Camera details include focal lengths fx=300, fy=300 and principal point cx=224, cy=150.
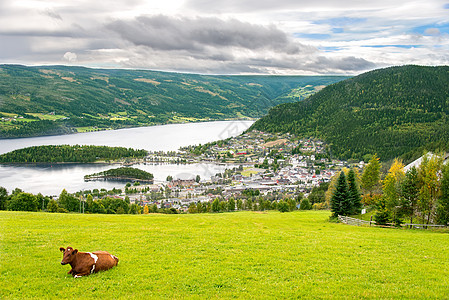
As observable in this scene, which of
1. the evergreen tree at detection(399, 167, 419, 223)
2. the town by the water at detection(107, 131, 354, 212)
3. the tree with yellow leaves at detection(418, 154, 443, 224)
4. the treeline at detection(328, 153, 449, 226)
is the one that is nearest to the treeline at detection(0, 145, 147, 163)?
the town by the water at detection(107, 131, 354, 212)

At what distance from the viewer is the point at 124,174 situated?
12181 centimetres

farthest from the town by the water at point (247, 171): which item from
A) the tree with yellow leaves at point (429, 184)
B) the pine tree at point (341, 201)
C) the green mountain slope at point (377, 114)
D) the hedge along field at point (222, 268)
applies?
the hedge along field at point (222, 268)

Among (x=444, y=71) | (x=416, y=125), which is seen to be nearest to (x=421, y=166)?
(x=416, y=125)

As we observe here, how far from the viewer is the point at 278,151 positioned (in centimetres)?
15000

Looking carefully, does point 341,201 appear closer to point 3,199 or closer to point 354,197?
point 354,197

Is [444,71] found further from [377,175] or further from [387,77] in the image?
[377,175]

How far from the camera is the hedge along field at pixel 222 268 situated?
8.13 m

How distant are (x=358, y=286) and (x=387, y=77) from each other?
664 feet

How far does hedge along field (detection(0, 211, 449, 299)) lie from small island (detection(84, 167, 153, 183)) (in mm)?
102230

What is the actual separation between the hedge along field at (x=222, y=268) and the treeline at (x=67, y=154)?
466 feet

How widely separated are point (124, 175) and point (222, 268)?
119 metres

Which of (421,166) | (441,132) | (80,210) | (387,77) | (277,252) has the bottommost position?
(80,210)

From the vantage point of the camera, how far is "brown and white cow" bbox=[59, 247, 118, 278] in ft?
29.1

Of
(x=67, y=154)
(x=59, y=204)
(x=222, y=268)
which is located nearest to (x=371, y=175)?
(x=222, y=268)
